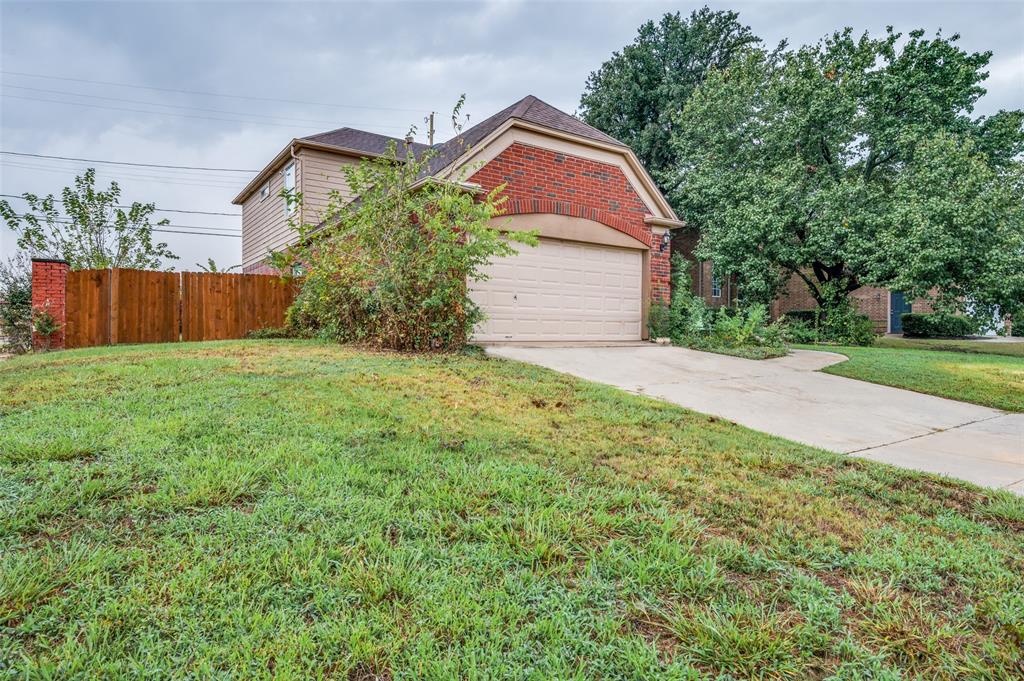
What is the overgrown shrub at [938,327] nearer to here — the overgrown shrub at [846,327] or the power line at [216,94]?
the overgrown shrub at [846,327]

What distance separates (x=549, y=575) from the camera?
5.96 feet

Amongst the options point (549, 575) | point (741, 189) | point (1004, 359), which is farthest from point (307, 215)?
point (1004, 359)

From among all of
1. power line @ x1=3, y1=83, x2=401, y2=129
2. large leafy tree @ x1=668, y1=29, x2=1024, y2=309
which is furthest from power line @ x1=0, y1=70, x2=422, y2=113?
large leafy tree @ x1=668, y1=29, x2=1024, y2=309

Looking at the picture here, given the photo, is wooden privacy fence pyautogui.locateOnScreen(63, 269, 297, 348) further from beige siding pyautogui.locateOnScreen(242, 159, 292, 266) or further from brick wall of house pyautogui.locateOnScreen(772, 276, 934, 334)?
brick wall of house pyautogui.locateOnScreen(772, 276, 934, 334)

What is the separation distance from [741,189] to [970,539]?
48.1 ft

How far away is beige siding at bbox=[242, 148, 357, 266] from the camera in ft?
44.3

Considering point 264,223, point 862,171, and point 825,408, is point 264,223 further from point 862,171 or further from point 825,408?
point 862,171

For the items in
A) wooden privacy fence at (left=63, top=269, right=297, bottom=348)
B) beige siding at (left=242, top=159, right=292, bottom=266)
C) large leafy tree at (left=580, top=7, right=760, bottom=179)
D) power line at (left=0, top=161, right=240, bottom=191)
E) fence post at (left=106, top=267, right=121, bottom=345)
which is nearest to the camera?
wooden privacy fence at (left=63, top=269, right=297, bottom=348)

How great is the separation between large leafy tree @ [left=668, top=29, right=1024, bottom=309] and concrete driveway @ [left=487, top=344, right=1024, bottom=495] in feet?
21.3

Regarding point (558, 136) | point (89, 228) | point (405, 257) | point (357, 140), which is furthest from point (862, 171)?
point (89, 228)

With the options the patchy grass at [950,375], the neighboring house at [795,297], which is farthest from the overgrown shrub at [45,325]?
the neighboring house at [795,297]

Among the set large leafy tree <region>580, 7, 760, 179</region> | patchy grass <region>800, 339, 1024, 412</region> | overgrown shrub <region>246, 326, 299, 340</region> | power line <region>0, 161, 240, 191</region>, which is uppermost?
large leafy tree <region>580, 7, 760, 179</region>

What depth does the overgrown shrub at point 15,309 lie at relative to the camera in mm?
9672

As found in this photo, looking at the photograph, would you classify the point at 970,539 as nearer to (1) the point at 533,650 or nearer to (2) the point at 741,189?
(1) the point at 533,650
